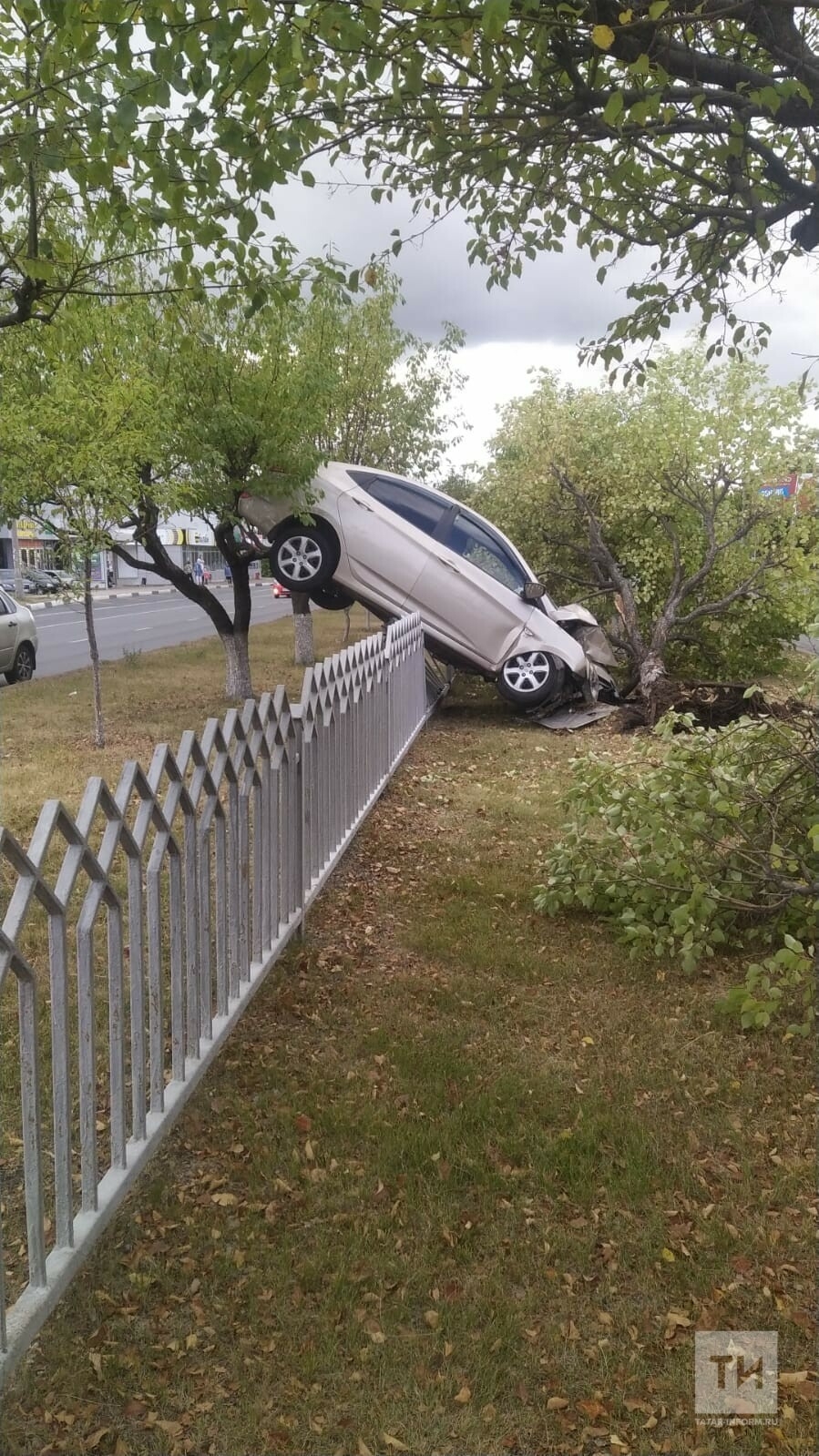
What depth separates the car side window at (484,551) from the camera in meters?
9.95

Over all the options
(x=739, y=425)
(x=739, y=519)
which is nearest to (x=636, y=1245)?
(x=739, y=519)

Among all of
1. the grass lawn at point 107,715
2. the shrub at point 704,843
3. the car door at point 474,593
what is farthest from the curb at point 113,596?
the shrub at point 704,843

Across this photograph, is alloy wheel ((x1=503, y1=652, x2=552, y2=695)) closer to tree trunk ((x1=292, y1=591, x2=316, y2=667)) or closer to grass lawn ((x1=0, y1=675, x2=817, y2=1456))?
grass lawn ((x1=0, y1=675, x2=817, y2=1456))

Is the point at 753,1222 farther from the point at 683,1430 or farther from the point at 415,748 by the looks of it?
the point at 415,748

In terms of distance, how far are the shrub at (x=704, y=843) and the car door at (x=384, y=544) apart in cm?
522

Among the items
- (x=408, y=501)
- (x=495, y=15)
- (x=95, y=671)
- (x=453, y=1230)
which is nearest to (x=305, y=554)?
(x=408, y=501)

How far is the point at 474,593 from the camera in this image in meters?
9.84

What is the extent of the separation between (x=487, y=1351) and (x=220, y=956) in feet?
5.04

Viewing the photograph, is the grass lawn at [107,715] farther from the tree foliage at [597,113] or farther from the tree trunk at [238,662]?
the tree foliage at [597,113]

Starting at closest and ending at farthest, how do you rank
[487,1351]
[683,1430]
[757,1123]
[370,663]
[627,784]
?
[683,1430], [487,1351], [757,1123], [627,784], [370,663]

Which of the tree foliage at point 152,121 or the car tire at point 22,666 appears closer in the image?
the tree foliage at point 152,121

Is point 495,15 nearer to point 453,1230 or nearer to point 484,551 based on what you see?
point 453,1230

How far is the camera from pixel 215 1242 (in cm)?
263

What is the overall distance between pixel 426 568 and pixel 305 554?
4.21 ft
